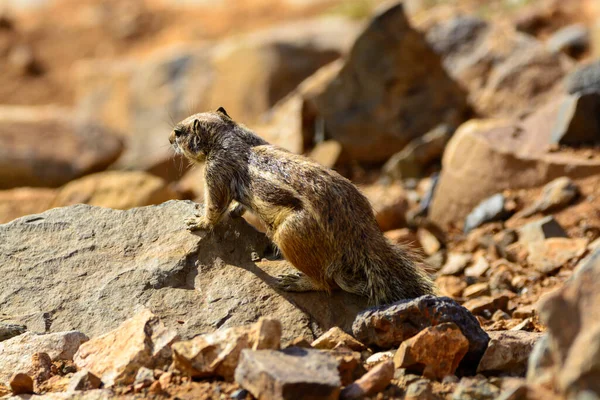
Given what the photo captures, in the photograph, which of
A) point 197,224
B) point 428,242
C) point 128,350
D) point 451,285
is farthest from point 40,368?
point 428,242

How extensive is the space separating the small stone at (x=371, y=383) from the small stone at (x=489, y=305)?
3.24 meters

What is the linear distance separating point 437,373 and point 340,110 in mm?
9725

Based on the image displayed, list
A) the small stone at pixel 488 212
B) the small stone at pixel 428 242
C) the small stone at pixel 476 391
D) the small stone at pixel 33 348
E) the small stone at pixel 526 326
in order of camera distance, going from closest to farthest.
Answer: the small stone at pixel 476 391 → the small stone at pixel 33 348 → the small stone at pixel 526 326 → the small stone at pixel 488 212 → the small stone at pixel 428 242

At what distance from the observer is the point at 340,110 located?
14680mm

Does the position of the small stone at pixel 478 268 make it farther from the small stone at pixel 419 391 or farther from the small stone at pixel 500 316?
the small stone at pixel 419 391

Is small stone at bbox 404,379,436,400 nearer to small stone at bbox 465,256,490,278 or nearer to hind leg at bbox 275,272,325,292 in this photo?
hind leg at bbox 275,272,325,292

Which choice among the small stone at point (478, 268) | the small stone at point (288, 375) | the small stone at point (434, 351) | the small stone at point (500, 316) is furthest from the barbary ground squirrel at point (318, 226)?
the small stone at point (478, 268)

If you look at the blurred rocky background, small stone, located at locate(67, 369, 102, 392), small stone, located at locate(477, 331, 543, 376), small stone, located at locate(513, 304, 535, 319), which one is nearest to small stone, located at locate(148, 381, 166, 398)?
the blurred rocky background

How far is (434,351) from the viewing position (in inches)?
215

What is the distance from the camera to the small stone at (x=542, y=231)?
9.59 m

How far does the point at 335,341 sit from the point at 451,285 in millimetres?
3785

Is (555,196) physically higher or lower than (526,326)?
higher

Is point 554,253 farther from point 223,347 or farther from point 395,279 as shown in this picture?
point 223,347

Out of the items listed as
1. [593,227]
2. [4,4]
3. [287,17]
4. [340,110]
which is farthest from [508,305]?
[4,4]
